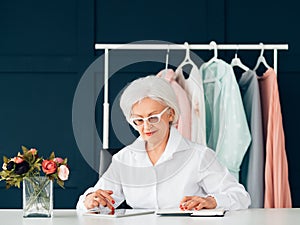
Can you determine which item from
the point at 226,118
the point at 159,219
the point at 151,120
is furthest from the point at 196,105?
the point at 159,219

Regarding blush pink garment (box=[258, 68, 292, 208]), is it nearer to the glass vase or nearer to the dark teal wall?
the dark teal wall

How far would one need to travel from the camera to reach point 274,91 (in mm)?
4422

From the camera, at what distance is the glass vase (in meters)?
2.89

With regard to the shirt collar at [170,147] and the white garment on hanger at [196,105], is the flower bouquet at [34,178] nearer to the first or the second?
the shirt collar at [170,147]

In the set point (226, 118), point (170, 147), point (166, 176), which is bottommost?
point (166, 176)

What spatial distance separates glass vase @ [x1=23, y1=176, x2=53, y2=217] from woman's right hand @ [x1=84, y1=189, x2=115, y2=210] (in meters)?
0.25

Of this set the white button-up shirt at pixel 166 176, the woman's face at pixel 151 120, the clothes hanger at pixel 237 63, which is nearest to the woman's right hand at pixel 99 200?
the white button-up shirt at pixel 166 176

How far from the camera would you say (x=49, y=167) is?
114 inches

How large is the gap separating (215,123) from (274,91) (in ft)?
1.34

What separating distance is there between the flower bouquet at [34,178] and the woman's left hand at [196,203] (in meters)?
0.52

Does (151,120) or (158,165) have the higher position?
(151,120)

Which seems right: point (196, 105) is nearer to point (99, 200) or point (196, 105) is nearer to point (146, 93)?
point (146, 93)

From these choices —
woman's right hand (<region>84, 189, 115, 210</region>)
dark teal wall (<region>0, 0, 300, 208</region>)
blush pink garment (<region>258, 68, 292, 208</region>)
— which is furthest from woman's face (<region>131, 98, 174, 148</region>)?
dark teal wall (<region>0, 0, 300, 208</region>)

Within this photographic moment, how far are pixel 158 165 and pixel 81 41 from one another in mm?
1677
